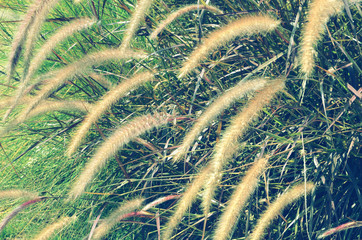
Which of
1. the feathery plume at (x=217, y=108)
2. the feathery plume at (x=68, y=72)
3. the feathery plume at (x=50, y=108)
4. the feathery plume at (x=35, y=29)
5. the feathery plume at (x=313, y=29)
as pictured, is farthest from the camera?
the feathery plume at (x=50, y=108)

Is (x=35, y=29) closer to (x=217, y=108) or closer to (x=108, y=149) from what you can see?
(x=108, y=149)

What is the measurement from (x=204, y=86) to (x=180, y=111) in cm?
24

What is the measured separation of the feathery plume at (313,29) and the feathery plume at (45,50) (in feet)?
4.18

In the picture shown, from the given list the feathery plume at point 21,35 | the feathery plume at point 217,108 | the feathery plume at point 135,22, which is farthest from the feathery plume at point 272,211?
the feathery plume at point 21,35

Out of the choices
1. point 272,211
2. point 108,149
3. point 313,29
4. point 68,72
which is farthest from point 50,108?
point 313,29

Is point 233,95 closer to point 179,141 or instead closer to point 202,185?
point 202,185

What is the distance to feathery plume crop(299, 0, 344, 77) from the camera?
1396 mm

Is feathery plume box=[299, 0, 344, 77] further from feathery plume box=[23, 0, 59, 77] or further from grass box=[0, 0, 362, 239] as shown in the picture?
feathery plume box=[23, 0, 59, 77]

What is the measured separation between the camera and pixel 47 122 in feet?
9.71

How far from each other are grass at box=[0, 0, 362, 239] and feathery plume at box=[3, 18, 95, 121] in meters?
0.14

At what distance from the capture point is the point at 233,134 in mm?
1568

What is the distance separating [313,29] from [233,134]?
54cm

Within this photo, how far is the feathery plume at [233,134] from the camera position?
1533 millimetres

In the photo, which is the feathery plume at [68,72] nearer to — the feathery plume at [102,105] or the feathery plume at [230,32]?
the feathery plume at [102,105]
